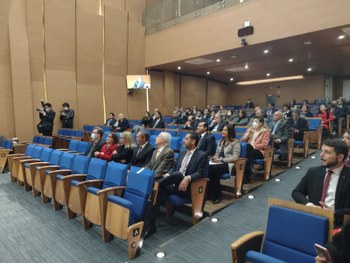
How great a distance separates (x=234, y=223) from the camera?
2.80 m

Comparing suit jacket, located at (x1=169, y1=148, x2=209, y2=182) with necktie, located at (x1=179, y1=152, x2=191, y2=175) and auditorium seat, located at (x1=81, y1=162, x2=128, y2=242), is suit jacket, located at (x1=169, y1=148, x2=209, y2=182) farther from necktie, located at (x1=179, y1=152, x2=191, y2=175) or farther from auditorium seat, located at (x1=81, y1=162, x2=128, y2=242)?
auditorium seat, located at (x1=81, y1=162, x2=128, y2=242)

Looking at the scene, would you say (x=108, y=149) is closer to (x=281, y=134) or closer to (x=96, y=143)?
(x=96, y=143)

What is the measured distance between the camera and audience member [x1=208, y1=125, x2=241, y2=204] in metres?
3.31

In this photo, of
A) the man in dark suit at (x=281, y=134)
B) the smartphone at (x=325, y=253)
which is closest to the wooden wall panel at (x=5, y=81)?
the man in dark suit at (x=281, y=134)

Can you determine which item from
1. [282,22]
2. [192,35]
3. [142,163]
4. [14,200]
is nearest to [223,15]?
[192,35]

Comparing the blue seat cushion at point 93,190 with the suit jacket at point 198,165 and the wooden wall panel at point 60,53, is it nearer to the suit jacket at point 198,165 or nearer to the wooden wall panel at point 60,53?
the suit jacket at point 198,165

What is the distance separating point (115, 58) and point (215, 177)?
23.7 feet

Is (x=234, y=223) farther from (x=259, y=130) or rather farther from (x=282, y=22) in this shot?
(x=282, y=22)

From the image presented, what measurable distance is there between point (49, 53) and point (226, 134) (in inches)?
258

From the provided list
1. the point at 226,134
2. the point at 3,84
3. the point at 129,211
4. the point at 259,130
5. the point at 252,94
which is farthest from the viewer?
the point at 252,94

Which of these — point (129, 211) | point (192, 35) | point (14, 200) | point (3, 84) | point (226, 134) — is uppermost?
point (192, 35)

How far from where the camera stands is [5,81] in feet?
22.9

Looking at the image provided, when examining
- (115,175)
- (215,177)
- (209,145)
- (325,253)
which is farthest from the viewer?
(209,145)

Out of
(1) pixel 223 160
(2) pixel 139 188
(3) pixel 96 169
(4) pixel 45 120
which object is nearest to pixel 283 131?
(1) pixel 223 160
